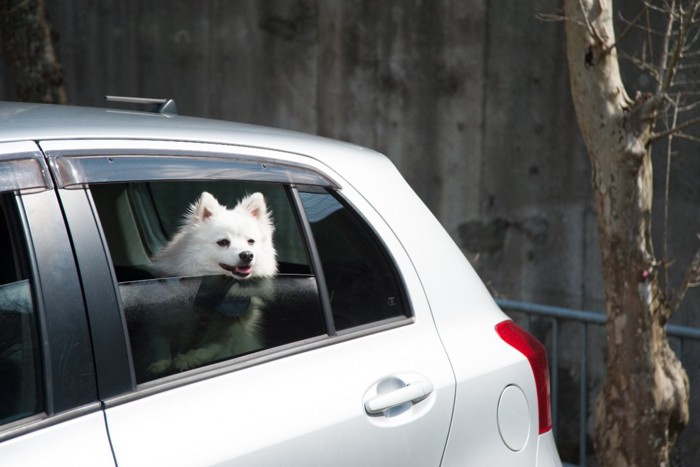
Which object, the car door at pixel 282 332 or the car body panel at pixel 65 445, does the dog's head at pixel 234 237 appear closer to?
the car door at pixel 282 332

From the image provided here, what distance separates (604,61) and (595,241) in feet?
8.26

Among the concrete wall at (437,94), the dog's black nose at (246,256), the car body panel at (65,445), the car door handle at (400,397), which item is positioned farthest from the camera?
the concrete wall at (437,94)

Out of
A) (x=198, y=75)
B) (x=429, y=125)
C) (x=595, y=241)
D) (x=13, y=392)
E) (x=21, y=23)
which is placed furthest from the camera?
(x=198, y=75)

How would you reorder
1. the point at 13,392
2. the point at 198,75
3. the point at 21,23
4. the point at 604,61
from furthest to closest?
the point at 198,75 < the point at 21,23 < the point at 604,61 < the point at 13,392

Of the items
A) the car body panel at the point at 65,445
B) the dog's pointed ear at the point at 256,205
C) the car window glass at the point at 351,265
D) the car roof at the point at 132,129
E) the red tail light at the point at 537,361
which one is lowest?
the red tail light at the point at 537,361

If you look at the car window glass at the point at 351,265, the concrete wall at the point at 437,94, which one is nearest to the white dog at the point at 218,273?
the car window glass at the point at 351,265

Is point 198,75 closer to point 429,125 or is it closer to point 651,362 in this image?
point 429,125

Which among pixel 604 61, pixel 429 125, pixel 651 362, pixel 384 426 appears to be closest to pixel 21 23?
pixel 429 125

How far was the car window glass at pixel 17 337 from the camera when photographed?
5.93ft

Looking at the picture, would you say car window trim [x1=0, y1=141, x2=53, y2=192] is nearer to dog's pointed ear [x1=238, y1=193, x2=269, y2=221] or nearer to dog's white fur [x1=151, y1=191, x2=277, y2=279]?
dog's white fur [x1=151, y1=191, x2=277, y2=279]

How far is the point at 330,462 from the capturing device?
2137 millimetres

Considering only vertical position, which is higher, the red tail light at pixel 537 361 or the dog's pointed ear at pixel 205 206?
the dog's pointed ear at pixel 205 206

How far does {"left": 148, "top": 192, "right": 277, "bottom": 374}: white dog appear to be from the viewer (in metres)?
2.10

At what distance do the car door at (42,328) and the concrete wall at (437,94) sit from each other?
16.9ft
